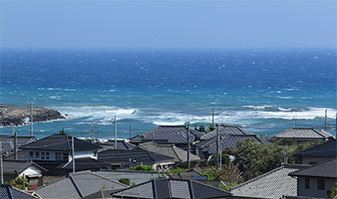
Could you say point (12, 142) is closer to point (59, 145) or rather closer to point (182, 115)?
point (59, 145)

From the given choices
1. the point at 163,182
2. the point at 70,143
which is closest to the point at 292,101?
the point at 70,143

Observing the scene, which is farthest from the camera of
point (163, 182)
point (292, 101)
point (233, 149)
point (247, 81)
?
point (247, 81)

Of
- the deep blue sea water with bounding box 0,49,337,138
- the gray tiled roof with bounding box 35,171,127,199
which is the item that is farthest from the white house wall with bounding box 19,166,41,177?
the deep blue sea water with bounding box 0,49,337,138

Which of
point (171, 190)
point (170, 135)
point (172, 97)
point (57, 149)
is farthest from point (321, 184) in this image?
point (172, 97)

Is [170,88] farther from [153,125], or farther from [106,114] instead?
[153,125]

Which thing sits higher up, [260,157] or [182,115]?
[260,157]

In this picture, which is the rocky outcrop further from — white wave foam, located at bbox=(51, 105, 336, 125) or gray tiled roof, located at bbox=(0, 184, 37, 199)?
gray tiled roof, located at bbox=(0, 184, 37, 199)
